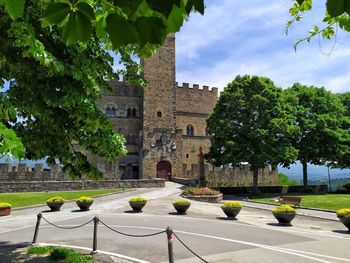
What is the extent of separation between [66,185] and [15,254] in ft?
84.3

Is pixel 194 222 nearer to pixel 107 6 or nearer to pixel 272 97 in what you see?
pixel 107 6

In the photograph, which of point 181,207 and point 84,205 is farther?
point 84,205

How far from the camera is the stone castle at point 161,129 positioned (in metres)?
47.5

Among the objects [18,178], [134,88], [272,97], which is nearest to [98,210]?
[18,178]

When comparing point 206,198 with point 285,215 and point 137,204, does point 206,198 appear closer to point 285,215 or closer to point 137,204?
point 137,204

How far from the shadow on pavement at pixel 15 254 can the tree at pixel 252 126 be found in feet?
85.8

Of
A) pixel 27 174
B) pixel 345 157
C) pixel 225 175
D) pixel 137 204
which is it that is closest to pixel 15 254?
pixel 137 204

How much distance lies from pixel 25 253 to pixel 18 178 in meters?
30.1

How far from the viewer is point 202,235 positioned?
15.7 m

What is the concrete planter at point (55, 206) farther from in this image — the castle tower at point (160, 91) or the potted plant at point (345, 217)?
the castle tower at point (160, 91)

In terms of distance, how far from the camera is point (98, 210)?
24422mm

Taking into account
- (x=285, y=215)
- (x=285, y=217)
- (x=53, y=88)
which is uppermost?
(x=53, y=88)

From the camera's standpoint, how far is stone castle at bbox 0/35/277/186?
156ft

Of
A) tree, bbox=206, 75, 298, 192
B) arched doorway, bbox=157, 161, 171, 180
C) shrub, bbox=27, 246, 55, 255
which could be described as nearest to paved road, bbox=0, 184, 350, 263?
shrub, bbox=27, 246, 55, 255
